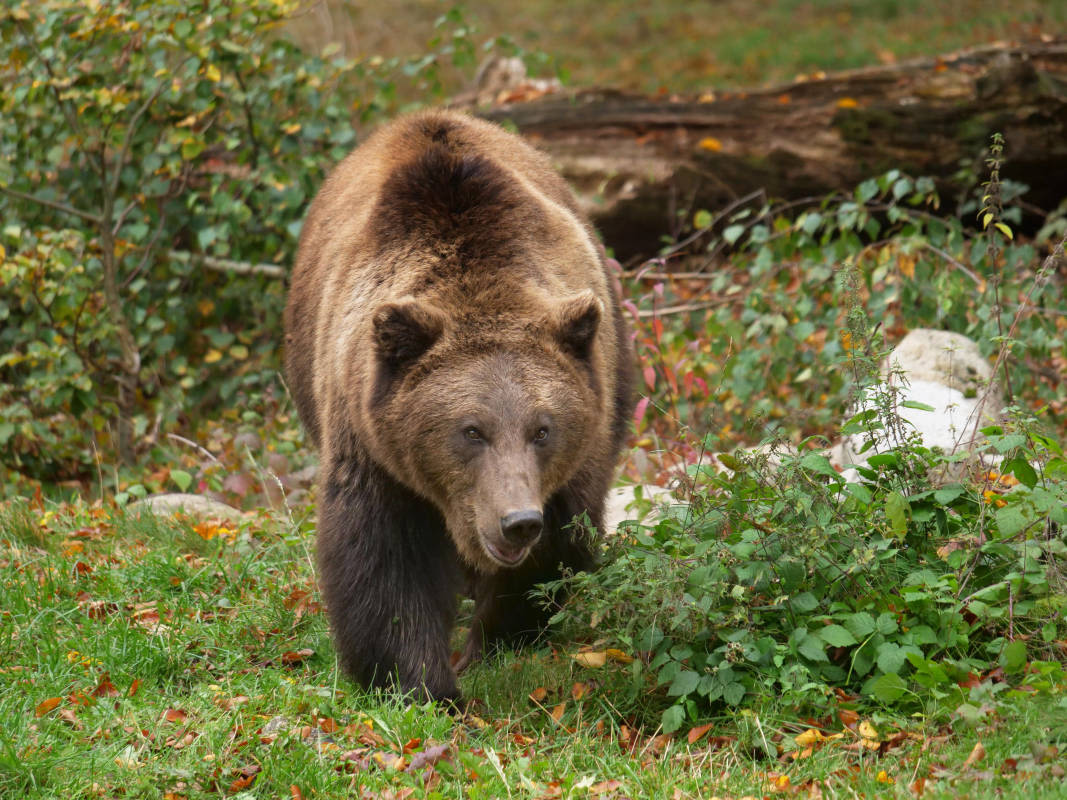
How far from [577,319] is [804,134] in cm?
647

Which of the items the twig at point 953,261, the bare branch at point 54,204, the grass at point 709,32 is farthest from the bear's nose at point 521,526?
the grass at point 709,32

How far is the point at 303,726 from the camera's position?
15.0ft

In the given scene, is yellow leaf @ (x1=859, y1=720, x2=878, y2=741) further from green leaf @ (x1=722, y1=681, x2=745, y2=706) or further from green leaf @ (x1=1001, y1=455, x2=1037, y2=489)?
green leaf @ (x1=1001, y1=455, x2=1037, y2=489)

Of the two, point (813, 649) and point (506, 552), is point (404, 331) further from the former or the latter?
point (813, 649)

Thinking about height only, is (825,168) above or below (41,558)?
above

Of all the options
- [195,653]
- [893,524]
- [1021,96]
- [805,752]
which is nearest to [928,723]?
[805,752]

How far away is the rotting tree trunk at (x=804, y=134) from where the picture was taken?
9797 millimetres

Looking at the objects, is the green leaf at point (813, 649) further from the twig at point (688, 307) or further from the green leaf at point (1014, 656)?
the twig at point (688, 307)

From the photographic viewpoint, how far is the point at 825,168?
10570mm

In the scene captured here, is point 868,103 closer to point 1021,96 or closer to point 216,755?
point 1021,96

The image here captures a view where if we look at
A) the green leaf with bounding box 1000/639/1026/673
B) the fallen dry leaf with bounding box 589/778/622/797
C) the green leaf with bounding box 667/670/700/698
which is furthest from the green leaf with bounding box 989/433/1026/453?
the fallen dry leaf with bounding box 589/778/622/797

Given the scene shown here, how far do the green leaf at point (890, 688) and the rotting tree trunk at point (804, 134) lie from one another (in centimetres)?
642

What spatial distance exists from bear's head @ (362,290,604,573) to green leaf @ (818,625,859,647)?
1.19 meters

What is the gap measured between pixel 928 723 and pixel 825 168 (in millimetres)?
7283
